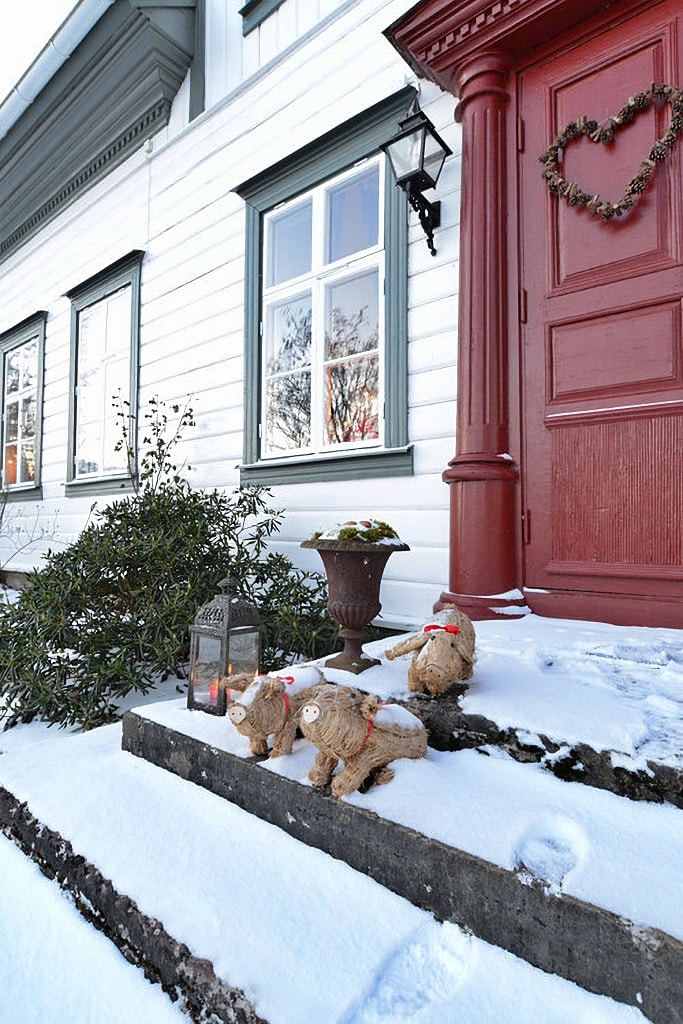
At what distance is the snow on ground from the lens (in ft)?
3.08

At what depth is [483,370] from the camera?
2.70 m

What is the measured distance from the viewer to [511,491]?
265cm

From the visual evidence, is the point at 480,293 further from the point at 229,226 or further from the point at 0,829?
the point at 0,829

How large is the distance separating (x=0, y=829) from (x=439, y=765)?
1284 mm

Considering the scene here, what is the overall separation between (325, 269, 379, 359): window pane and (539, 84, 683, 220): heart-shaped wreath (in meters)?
1.16

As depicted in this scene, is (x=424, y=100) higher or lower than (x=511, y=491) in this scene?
higher

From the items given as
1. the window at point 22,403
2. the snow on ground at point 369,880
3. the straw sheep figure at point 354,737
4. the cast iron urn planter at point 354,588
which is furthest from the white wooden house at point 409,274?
the window at point 22,403

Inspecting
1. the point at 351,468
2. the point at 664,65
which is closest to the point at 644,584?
the point at 351,468

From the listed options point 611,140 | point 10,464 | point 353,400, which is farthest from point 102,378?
point 611,140

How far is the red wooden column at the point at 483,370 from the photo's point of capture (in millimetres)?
2586

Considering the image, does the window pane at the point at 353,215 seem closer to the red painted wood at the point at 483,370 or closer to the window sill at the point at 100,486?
the red painted wood at the point at 483,370

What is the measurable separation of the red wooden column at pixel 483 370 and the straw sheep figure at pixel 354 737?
123cm

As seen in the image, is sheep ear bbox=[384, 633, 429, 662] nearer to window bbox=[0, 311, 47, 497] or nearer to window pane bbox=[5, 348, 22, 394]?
window bbox=[0, 311, 47, 497]

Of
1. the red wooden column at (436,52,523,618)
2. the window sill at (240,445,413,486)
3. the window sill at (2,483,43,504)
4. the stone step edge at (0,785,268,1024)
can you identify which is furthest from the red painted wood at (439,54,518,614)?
the window sill at (2,483,43,504)
